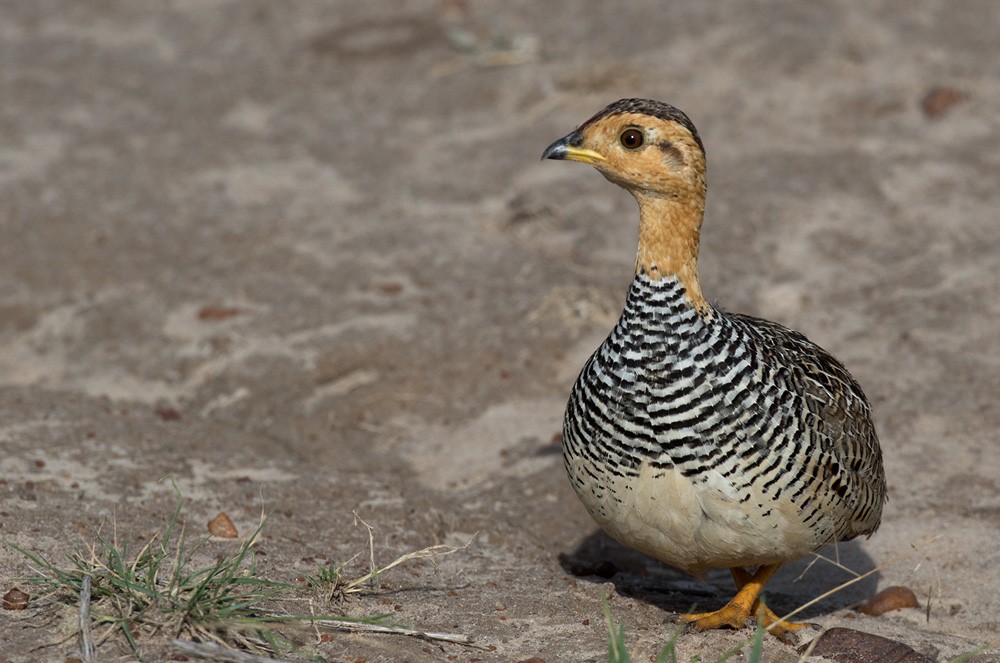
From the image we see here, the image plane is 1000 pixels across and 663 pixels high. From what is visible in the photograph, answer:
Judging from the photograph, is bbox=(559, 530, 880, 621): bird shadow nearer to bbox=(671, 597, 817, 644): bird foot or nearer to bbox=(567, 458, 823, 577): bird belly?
bbox=(671, 597, 817, 644): bird foot

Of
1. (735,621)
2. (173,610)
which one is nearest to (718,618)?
(735,621)

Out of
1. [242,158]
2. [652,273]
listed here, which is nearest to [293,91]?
[242,158]

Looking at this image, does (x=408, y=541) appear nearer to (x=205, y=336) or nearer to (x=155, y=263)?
(x=205, y=336)

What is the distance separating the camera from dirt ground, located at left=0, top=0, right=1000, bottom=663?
18.9ft

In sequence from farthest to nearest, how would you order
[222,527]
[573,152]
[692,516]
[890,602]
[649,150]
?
[890,602]
[222,527]
[573,152]
[649,150]
[692,516]

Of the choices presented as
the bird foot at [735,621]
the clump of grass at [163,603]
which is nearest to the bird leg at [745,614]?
the bird foot at [735,621]

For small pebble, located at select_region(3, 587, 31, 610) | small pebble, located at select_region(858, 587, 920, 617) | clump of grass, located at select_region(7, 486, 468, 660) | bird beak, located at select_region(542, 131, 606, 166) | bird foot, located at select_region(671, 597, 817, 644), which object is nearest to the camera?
clump of grass, located at select_region(7, 486, 468, 660)

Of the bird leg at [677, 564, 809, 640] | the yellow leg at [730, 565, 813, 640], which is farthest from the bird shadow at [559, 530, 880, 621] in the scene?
the bird leg at [677, 564, 809, 640]

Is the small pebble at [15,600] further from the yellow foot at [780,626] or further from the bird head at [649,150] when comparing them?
the yellow foot at [780,626]

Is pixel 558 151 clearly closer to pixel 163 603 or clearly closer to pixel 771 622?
pixel 771 622

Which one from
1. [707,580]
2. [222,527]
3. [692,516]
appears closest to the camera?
[692,516]

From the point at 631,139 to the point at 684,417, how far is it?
1057 millimetres

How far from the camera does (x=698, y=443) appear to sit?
4504 mm

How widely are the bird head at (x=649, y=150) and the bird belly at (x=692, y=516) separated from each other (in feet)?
3.44
